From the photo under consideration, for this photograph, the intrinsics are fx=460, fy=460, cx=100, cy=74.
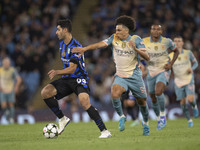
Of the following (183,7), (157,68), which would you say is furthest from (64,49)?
(183,7)

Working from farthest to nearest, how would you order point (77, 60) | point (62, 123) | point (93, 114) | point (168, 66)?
point (168, 66) → point (62, 123) → point (77, 60) → point (93, 114)

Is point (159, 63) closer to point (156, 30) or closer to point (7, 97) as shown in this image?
point (156, 30)

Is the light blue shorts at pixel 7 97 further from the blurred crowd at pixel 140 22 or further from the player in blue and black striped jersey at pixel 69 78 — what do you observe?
the player in blue and black striped jersey at pixel 69 78

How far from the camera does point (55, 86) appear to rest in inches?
364

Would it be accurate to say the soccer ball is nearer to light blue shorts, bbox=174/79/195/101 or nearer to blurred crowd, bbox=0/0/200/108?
light blue shorts, bbox=174/79/195/101

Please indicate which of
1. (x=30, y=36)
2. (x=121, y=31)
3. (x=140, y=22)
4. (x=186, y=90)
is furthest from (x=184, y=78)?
(x=30, y=36)

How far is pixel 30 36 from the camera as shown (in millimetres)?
21453

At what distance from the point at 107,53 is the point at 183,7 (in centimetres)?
487

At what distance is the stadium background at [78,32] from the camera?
1864cm

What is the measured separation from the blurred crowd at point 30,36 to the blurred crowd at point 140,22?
5.68 ft

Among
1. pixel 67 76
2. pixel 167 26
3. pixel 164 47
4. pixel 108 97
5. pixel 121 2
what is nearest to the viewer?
pixel 67 76

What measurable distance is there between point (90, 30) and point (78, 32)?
1.41 meters

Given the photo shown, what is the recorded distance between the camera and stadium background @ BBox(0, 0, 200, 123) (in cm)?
1864

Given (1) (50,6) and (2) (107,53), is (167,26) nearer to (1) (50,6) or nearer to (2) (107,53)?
(2) (107,53)
